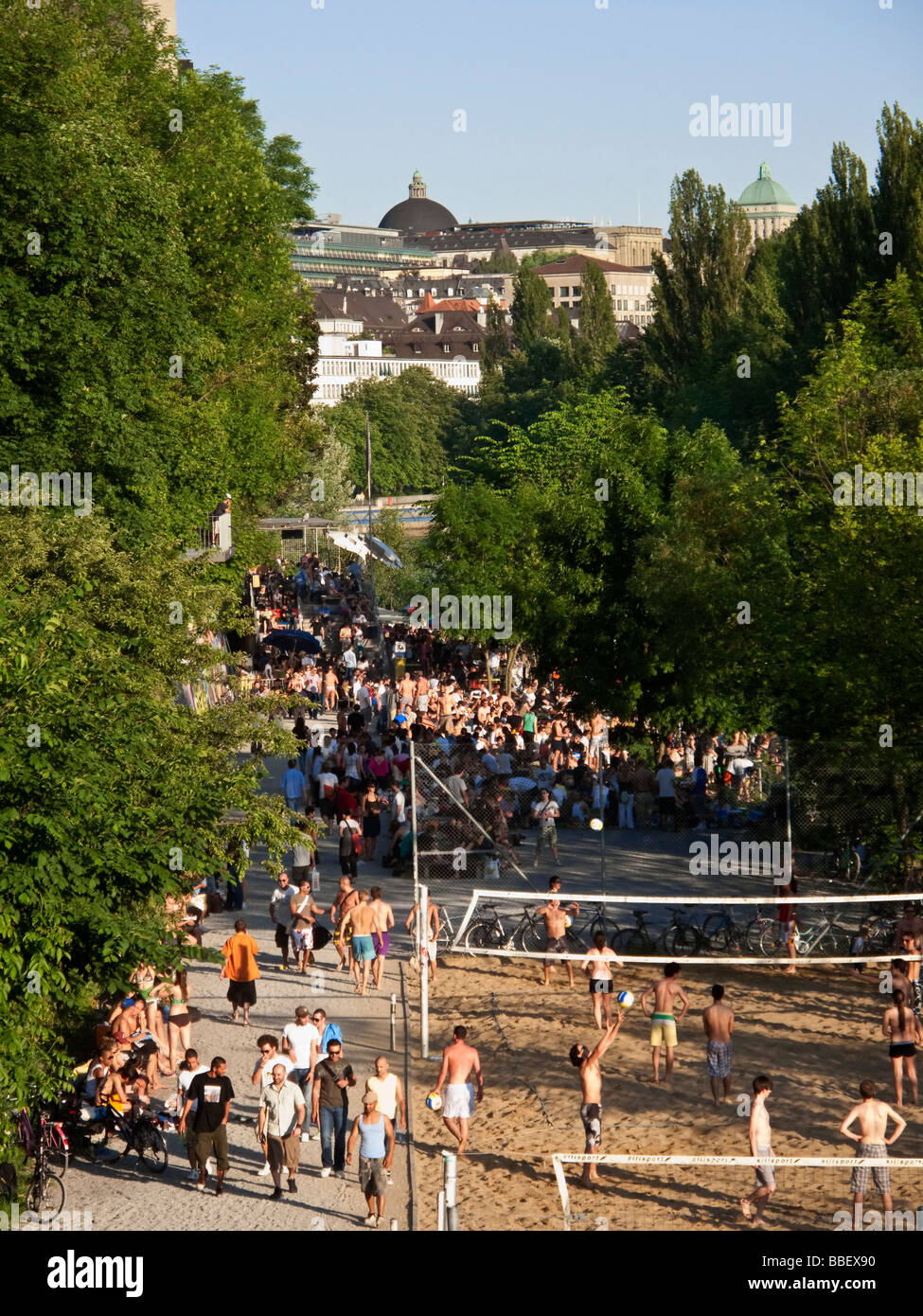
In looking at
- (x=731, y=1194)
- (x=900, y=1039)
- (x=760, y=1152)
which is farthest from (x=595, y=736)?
(x=760, y=1152)

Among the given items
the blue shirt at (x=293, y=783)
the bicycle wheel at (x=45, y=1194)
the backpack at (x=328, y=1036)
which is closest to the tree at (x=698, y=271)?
the blue shirt at (x=293, y=783)

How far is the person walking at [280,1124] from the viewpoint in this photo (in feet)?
47.6

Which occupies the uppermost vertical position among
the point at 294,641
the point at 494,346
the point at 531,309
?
the point at 531,309

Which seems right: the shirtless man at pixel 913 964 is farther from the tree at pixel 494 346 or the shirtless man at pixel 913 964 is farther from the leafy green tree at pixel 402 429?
the leafy green tree at pixel 402 429

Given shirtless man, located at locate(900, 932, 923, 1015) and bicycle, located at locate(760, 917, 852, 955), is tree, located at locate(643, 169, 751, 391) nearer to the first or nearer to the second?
bicycle, located at locate(760, 917, 852, 955)

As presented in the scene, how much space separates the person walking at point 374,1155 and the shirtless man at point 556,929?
6.58 meters

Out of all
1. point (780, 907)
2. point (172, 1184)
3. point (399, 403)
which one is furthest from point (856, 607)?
point (399, 403)

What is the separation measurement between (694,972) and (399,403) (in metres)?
113

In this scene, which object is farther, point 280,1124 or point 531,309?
point 531,309

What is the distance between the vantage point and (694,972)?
21.5 metres

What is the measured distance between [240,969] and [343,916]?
2194 millimetres

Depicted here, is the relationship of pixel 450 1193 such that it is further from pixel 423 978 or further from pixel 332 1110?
pixel 423 978

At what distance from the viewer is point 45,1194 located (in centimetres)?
1391
